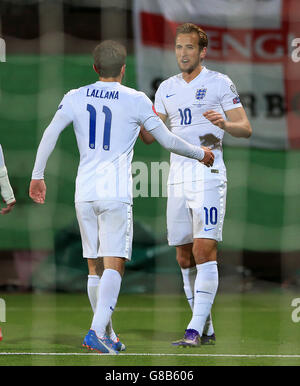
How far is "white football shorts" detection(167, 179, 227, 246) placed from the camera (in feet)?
18.2

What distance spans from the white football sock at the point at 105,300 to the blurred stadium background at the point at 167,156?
161 inches

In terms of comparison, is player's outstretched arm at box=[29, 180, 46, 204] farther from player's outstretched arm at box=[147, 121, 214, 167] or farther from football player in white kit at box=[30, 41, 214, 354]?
player's outstretched arm at box=[147, 121, 214, 167]

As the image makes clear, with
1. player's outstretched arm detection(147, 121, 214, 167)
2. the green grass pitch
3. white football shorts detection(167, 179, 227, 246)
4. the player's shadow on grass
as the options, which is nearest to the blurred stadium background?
the green grass pitch

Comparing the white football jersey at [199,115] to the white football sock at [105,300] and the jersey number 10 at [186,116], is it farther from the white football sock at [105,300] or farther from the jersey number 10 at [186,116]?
the white football sock at [105,300]

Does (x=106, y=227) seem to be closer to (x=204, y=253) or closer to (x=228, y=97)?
(x=204, y=253)

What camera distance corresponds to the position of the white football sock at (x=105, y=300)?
4906mm

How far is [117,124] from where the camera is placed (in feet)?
16.4

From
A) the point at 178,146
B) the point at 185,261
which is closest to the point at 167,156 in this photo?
the point at 185,261

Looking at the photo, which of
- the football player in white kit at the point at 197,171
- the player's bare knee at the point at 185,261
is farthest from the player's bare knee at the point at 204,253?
the player's bare knee at the point at 185,261

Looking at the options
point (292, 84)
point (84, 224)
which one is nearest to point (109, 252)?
point (84, 224)

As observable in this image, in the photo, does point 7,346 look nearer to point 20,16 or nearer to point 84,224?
point 84,224

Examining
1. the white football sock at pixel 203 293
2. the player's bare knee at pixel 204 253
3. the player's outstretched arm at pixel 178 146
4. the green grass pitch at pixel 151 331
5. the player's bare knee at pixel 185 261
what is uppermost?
the player's outstretched arm at pixel 178 146

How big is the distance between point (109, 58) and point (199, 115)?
88 centimetres

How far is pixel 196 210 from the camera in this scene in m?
5.60
